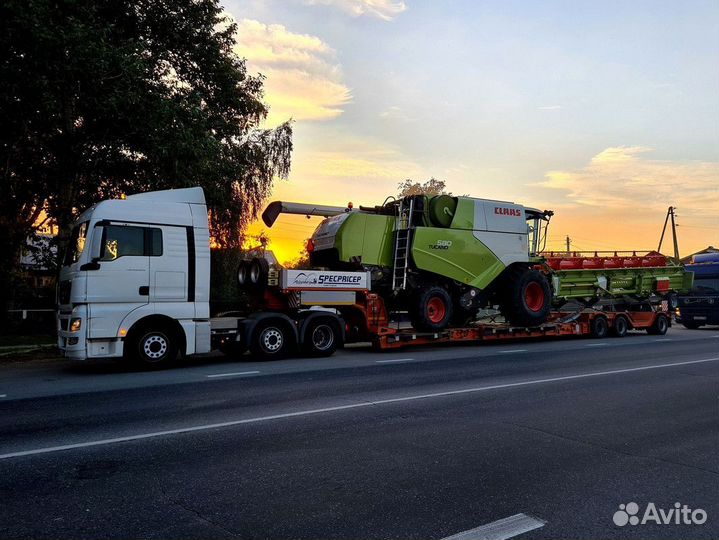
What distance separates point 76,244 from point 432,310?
8631 millimetres

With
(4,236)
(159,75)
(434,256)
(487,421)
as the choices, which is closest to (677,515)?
(487,421)

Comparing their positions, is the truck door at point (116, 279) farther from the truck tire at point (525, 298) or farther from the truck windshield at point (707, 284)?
the truck windshield at point (707, 284)

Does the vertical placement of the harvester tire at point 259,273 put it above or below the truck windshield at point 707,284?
above

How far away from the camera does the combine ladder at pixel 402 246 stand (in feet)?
48.2

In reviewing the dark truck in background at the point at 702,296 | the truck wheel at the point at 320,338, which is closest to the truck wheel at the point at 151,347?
the truck wheel at the point at 320,338

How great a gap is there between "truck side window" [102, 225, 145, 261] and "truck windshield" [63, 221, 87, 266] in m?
0.43

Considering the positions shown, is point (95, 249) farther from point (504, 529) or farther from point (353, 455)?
point (504, 529)

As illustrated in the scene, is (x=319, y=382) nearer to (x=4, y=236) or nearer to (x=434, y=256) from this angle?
(x=434, y=256)

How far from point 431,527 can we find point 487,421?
3078 mm

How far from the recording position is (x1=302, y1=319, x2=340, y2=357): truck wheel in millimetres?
12875

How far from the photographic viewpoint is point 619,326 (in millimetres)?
19984

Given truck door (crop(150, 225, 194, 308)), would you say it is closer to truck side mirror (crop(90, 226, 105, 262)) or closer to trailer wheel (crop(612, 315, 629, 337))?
truck side mirror (crop(90, 226, 105, 262))

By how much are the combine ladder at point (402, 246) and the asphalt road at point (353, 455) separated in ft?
16.6

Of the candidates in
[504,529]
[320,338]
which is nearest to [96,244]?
[320,338]
